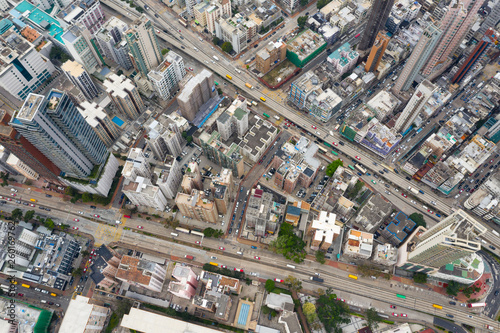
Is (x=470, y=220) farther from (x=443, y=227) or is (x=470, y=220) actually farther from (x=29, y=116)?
(x=29, y=116)

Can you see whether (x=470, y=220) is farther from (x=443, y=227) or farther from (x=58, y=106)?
(x=58, y=106)

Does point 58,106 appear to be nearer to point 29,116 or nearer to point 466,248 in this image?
point 29,116

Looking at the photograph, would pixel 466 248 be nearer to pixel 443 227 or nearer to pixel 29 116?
pixel 443 227

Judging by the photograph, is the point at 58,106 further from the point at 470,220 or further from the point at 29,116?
the point at 470,220

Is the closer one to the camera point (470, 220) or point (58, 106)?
point (470, 220)

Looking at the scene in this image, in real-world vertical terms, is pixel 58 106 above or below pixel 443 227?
above

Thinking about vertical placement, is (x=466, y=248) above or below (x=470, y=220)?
below

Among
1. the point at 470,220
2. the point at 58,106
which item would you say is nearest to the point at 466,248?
the point at 470,220

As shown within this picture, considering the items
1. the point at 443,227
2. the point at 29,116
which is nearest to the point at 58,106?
the point at 29,116

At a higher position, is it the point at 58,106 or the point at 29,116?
the point at 58,106
